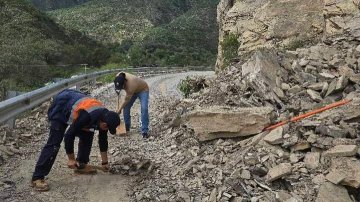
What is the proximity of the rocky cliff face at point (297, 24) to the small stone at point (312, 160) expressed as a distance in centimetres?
451

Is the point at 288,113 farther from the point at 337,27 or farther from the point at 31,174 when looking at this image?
the point at 337,27

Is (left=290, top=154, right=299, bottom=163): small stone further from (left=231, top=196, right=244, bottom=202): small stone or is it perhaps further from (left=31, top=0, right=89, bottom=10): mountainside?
(left=31, top=0, right=89, bottom=10): mountainside

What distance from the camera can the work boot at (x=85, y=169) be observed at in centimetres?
567

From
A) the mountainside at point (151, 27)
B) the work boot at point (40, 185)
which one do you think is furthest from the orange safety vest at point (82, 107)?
the mountainside at point (151, 27)

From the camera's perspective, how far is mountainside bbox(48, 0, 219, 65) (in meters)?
61.1

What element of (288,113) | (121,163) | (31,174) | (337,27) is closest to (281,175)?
(288,113)

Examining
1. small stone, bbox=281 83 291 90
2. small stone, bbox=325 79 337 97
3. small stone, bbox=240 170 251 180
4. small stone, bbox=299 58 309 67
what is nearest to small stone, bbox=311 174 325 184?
small stone, bbox=240 170 251 180

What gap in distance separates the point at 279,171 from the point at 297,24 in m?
7.22

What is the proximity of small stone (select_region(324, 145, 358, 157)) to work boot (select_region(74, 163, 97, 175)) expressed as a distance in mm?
2971

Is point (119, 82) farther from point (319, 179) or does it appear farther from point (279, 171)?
point (319, 179)

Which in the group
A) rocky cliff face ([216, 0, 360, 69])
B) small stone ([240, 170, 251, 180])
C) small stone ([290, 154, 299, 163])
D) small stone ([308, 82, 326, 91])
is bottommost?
small stone ([240, 170, 251, 180])

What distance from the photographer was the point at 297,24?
36.9 feet

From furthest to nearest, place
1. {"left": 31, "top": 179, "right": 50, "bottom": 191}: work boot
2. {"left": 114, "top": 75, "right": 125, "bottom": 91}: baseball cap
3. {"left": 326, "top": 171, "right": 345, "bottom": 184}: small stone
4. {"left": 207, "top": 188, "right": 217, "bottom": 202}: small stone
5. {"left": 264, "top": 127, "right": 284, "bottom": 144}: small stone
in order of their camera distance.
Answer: {"left": 114, "top": 75, "right": 125, "bottom": 91}: baseball cap → {"left": 264, "top": 127, "right": 284, "bottom": 144}: small stone → {"left": 31, "top": 179, "right": 50, "bottom": 191}: work boot → {"left": 207, "top": 188, "right": 217, "bottom": 202}: small stone → {"left": 326, "top": 171, "right": 345, "bottom": 184}: small stone

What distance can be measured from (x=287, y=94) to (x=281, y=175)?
95.7 inches
